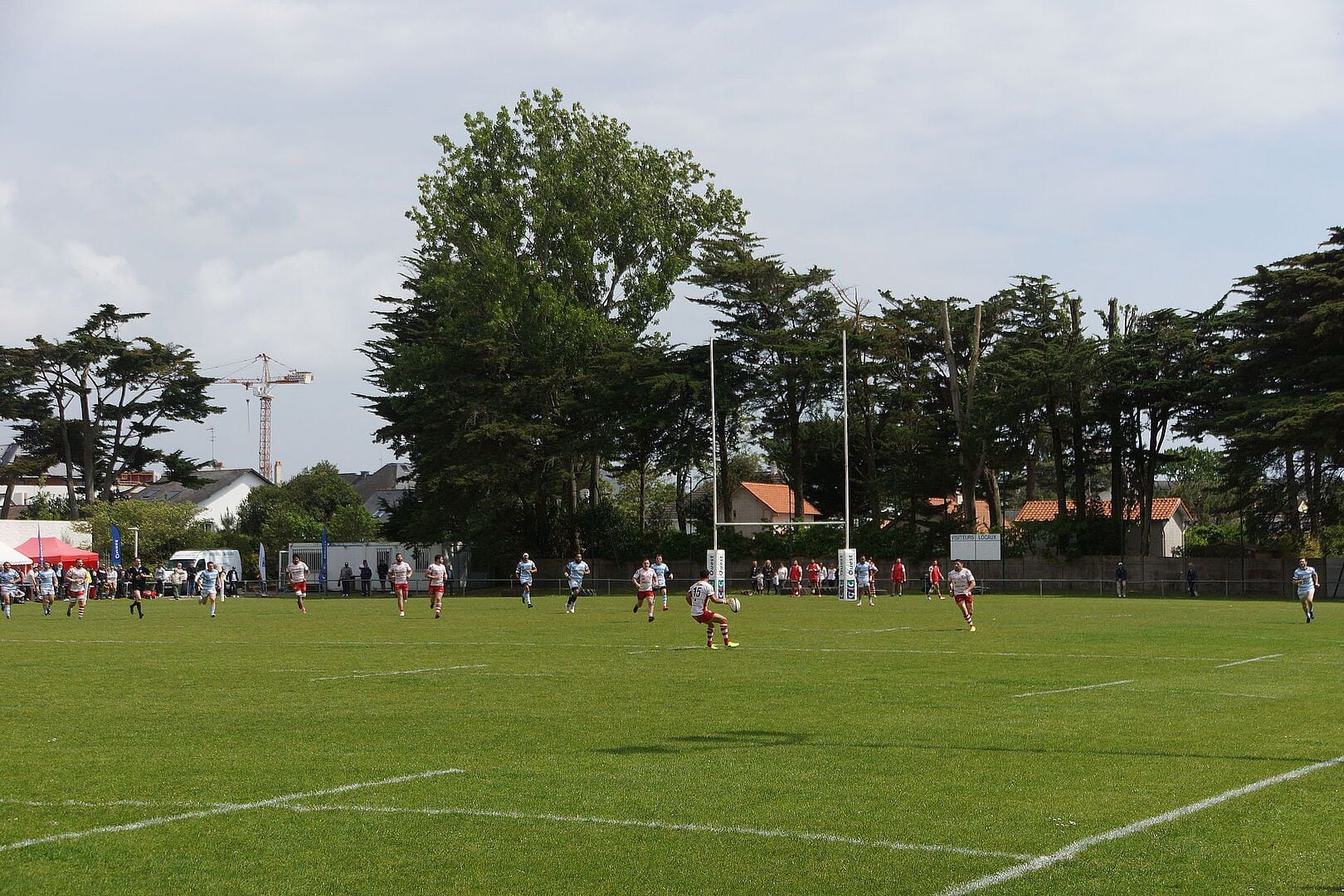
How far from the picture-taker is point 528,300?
6712 centimetres

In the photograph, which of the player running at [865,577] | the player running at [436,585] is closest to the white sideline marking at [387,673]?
the player running at [436,585]

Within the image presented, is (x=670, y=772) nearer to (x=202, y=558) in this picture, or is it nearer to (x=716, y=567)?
(x=716, y=567)

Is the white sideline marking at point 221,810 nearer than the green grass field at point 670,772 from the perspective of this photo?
No

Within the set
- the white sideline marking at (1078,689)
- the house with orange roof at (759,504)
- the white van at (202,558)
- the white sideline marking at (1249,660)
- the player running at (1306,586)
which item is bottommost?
the white sideline marking at (1249,660)

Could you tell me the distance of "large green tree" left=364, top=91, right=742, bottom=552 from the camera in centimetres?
6662

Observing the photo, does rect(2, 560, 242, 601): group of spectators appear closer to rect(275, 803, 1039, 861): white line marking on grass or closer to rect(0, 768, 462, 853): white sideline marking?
rect(0, 768, 462, 853): white sideline marking

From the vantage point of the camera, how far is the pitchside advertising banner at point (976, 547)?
60781mm

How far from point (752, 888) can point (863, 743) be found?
17.4 feet

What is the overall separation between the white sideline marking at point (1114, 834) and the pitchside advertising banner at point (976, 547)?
164ft

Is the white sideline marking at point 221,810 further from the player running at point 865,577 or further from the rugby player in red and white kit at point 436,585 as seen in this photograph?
the player running at point 865,577

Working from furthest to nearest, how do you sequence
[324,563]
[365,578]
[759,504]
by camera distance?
[759,504]
[324,563]
[365,578]

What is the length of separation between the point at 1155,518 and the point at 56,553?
222 ft

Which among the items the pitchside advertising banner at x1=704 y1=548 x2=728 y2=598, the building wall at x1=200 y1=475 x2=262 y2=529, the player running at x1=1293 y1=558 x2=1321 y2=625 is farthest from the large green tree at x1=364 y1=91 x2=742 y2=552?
the building wall at x1=200 y1=475 x2=262 y2=529

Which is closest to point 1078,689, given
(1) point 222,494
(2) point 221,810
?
(2) point 221,810
